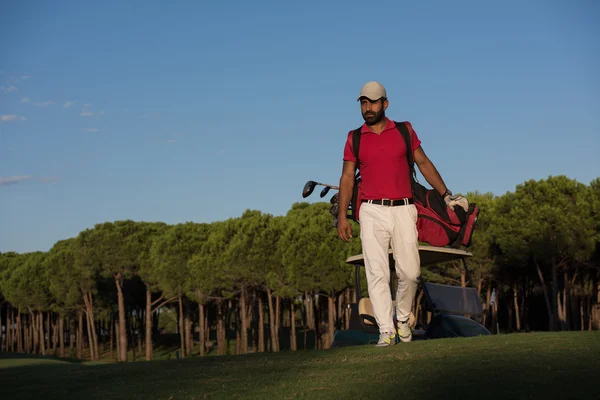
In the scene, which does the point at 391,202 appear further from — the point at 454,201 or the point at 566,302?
the point at 566,302

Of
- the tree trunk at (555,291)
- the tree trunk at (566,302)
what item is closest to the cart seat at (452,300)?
the tree trunk at (555,291)

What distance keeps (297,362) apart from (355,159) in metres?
2.30

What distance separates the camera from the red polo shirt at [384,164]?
27.6 ft

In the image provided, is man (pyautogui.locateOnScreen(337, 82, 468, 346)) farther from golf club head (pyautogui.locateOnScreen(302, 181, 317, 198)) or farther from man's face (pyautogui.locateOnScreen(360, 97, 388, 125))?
golf club head (pyautogui.locateOnScreen(302, 181, 317, 198))

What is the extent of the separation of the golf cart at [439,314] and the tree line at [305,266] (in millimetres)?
18143

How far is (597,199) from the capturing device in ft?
142

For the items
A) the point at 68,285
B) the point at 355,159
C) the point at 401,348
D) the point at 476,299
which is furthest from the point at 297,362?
the point at 68,285

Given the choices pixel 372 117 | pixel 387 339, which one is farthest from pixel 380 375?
pixel 372 117

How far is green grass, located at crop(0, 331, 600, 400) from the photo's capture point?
16.7 feet

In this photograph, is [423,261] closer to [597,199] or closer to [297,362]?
[297,362]

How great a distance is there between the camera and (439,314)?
11.9m

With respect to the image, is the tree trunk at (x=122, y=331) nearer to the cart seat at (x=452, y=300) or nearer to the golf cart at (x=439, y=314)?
the golf cart at (x=439, y=314)

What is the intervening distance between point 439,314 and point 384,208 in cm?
404

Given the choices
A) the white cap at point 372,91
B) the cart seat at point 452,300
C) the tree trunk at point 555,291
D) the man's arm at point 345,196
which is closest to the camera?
the white cap at point 372,91
